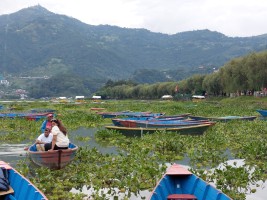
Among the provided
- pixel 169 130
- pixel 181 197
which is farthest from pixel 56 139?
pixel 169 130

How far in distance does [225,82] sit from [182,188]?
219ft

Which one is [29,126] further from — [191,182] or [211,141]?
[191,182]

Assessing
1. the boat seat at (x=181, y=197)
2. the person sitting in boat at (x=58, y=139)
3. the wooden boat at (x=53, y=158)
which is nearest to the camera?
the boat seat at (x=181, y=197)

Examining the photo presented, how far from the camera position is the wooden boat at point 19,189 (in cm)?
829

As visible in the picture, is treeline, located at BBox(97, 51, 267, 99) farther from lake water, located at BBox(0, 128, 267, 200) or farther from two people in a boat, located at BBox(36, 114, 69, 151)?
two people in a boat, located at BBox(36, 114, 69, 151)

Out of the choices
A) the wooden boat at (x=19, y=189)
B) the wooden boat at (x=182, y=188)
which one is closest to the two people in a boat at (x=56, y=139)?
the wooden boat at (x=19, y=189)

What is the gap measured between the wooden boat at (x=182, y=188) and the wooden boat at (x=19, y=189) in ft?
8.59

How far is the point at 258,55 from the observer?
6388 cm

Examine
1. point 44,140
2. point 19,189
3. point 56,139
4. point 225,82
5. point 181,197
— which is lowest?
point 181,197

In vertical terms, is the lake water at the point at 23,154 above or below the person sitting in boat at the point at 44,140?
below

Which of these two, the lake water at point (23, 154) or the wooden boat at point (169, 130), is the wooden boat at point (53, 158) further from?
the wooden boat at point (169, 130)

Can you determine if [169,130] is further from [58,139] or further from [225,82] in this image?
[225,82]

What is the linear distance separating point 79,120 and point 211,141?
57.7 feet

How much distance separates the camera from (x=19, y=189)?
377 inches
